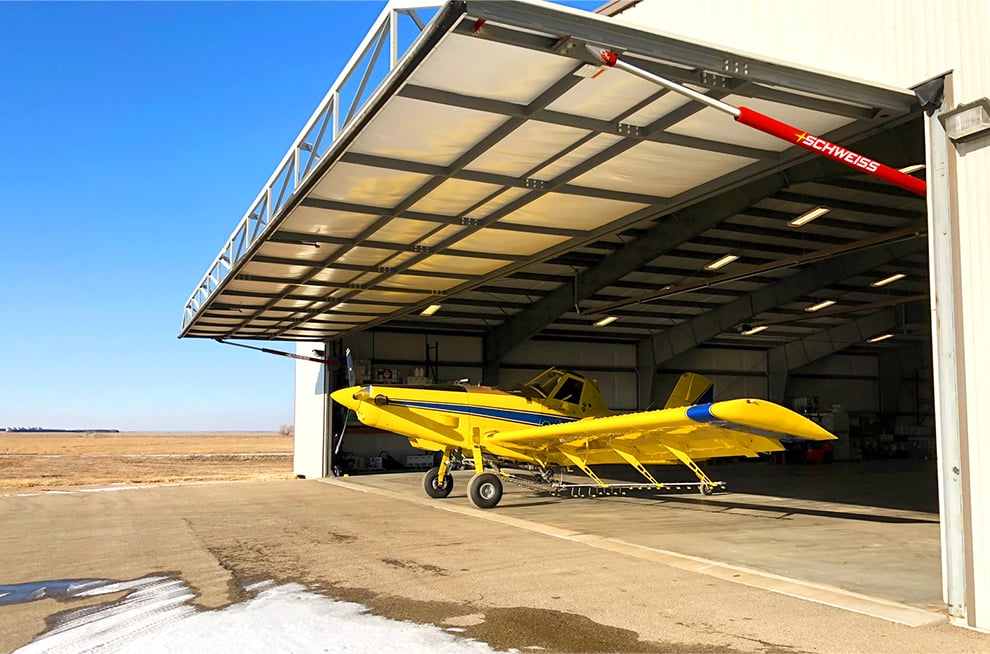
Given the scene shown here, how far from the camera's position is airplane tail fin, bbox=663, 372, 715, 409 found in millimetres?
17297

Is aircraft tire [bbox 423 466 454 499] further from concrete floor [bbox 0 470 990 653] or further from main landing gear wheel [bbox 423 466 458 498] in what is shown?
concrete floor [bbox 0 470 990 653]

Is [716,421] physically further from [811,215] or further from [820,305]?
[820,305]

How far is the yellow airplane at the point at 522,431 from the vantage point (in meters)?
12.3

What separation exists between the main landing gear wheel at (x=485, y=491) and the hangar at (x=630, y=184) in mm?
3866

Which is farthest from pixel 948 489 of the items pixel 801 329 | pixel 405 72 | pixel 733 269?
pixel 801 329

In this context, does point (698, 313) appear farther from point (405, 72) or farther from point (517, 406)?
point (405, 72)

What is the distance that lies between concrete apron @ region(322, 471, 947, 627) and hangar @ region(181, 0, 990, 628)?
102 centimetres

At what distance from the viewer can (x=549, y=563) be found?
7805 millimetres

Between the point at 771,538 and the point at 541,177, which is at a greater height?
the point at 541,177

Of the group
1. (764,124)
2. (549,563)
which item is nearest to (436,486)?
(549,563)

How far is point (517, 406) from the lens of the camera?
14430mm

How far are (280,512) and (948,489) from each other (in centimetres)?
1020

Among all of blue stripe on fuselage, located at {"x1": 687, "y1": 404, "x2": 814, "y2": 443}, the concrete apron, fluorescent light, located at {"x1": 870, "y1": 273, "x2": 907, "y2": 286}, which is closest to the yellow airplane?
the concrete apron

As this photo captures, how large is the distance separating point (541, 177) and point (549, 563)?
461 centimetres
